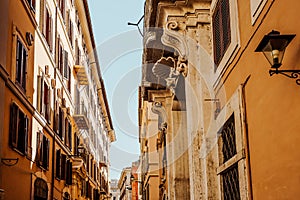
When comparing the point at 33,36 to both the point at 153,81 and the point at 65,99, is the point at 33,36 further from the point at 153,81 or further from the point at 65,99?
the point at 65,99

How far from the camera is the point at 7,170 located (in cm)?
1502

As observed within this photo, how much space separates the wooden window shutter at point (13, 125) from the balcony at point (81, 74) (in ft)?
52.4

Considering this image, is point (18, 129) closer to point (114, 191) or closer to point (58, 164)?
point (58, 164)

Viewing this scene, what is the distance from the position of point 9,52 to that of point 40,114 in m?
5.09

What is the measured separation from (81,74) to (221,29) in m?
23.0

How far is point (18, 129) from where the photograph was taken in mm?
16312

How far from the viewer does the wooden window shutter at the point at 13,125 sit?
15.3 m

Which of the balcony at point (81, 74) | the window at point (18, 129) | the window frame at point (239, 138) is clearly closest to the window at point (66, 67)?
the balcony at point (81, 74)

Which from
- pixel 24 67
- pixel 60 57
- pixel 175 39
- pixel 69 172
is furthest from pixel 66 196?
pixel 175 39

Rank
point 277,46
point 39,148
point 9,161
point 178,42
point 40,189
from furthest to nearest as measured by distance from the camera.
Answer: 1. point 40,189
2. point 39,148
3. point 9,161
4. point 178,42
5. point 277,46

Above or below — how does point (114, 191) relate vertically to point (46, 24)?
above

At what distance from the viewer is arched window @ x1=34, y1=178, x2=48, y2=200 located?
62.9ft

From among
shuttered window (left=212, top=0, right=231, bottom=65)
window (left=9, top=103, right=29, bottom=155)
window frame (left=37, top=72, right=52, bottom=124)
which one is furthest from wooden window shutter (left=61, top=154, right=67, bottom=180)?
shuttered window (left=212, top=0, right=231, bottom=65)

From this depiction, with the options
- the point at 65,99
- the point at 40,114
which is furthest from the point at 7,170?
the point at 65,99
